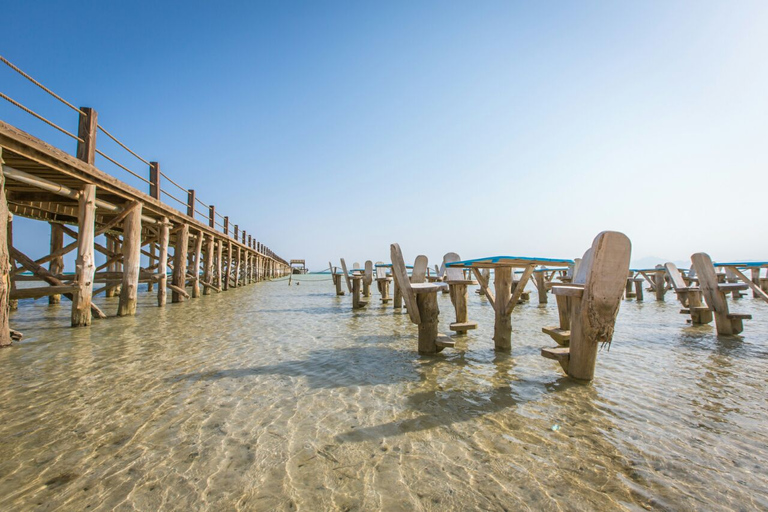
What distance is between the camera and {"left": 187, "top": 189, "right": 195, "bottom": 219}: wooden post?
14.9 m

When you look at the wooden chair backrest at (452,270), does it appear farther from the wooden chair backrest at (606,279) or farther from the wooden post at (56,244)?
the wooden post at (56,244)

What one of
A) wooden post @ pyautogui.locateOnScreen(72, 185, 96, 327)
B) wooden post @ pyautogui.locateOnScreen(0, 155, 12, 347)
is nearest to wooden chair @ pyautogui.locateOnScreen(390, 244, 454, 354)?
wooden post @ pyautogui.locateOnScreen(0, 155, 12, 347)

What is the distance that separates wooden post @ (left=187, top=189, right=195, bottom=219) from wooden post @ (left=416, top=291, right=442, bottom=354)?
13.9 m

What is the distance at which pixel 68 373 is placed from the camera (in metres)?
4.04

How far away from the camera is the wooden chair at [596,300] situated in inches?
122

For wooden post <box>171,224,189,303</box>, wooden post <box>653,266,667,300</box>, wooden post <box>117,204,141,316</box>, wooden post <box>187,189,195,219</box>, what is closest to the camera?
wooden post <box>117,204,141,316</box>

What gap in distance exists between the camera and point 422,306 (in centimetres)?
501

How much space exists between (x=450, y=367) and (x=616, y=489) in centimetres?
256

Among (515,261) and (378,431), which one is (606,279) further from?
(378,431)

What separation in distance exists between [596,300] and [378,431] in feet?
7.93

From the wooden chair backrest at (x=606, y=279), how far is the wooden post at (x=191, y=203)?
16019 millimetres

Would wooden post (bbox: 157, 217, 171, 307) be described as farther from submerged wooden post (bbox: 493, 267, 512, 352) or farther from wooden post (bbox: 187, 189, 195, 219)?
submerged wooden post (bbox: 493, 267, 512, 352)

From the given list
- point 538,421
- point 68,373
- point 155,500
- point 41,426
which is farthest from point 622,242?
point 68,373

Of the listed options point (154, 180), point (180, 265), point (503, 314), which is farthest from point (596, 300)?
point (180, 265)
